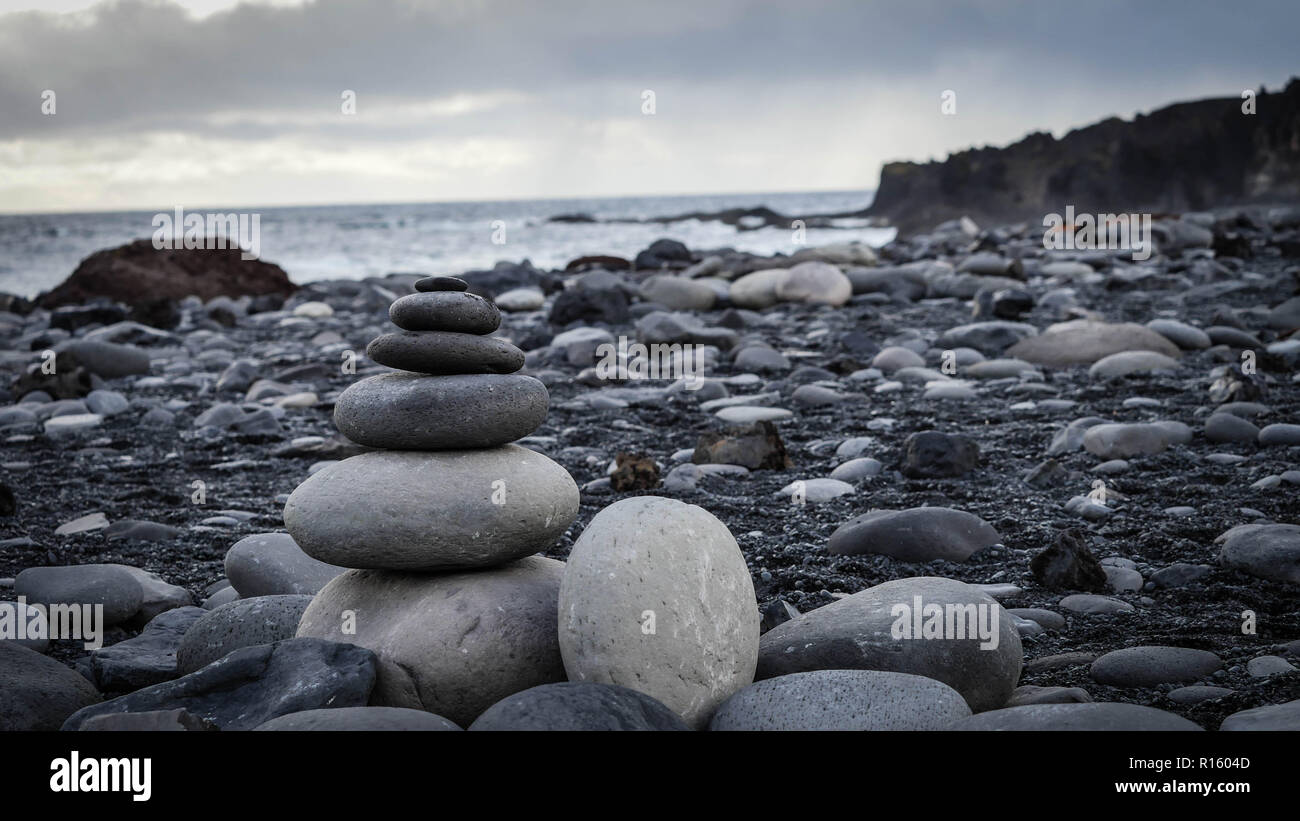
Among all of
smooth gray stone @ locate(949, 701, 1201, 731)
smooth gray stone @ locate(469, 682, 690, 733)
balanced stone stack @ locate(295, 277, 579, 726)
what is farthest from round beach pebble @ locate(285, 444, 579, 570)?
smooth gray stone @ locate(949, 701, 1201, 731)

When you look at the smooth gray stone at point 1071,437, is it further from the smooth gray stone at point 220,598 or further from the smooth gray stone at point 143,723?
the smooth gray stone at point 143,723

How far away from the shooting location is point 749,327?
9812 millimetres

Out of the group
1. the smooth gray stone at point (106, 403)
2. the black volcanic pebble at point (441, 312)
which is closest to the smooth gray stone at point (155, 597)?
the black volcanic pebble at point (441, 312)

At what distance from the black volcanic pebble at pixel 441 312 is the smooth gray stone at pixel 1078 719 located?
1.60 m

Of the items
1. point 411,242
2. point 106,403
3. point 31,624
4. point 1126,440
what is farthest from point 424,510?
point 411,242

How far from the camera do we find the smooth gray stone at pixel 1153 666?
2717mm

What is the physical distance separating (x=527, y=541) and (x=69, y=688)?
120 centimetres

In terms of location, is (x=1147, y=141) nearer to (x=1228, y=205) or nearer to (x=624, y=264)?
(x=1228, y=205)

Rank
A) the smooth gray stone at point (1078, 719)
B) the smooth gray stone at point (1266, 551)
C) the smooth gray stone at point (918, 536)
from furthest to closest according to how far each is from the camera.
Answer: the smooth gray stone at point (918, 536), the smooth gray stone at point (1266, 551), the smooth gray stone at point (1078, 719)

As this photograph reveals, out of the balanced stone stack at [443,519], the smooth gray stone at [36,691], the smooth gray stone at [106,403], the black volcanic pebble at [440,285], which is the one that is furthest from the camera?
the smooth gray stone at [106,403]

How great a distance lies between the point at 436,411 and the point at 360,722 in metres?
0.94

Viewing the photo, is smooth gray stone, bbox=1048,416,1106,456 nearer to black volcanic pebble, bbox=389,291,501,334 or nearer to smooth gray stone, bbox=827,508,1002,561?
smooth gray stone, bbox=827,508,1002,561

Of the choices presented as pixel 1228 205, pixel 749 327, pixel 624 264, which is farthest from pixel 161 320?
pixel 1228 205

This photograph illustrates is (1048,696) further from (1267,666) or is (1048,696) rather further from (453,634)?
(453,634)
